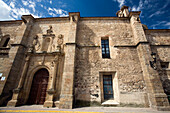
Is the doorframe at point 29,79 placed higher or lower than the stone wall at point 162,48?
lower

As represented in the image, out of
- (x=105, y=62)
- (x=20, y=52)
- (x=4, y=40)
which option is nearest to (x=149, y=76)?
(x=105, y=62)

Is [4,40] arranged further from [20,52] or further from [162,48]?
[162,48]

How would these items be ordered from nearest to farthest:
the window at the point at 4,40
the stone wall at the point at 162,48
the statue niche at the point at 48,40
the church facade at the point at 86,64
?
the church facade at the point at 86,64
the stone wall at the point at 162,48
the statue niche at the point at 48,40
the window at the point at 4,40

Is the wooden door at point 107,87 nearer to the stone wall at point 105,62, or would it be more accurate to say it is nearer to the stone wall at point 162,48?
the stone wall at point 105,62

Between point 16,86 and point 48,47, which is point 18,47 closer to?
point 48,47

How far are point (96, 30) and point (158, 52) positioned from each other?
5.99 metres

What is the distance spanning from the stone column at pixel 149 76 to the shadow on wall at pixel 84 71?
355 cm

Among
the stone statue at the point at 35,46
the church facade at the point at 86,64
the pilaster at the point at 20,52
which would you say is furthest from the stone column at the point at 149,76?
the pilaster at the point at 20,52

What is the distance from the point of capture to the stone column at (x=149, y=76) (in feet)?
16.0

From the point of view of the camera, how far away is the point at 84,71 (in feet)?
20.8

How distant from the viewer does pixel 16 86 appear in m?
6.25

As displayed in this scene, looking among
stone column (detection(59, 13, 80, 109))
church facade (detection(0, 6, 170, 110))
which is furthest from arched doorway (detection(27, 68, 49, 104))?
stone column (detection(59, 13, 80, 109))

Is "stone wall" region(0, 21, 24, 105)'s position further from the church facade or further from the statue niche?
the statue niche

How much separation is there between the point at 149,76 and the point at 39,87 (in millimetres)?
8175
